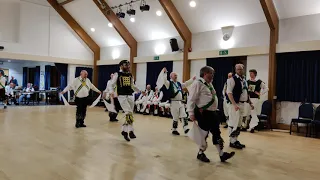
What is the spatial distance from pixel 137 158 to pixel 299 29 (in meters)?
6.14

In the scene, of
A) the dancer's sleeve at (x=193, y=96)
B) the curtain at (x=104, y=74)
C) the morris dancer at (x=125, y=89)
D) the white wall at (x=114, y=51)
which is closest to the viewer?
the dancer's sleeve at (x=193, y=96)

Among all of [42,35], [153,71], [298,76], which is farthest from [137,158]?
[42,35]

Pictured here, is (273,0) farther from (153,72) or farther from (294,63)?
(153,72)

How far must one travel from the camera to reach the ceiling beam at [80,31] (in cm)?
1370

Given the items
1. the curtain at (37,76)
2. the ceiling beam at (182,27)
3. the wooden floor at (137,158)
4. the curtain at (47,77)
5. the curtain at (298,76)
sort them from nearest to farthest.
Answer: the wooden floor at (137,158), the curtain at (298,76), the ceiling beam at (182,27), the curtain at (47,77), the curtain at (37,76)

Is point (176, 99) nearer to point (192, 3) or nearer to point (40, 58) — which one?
point (192, 3)

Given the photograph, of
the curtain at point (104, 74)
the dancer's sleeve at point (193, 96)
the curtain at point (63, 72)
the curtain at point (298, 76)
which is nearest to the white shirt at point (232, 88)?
the dancer's sleeve at point (193, 96)

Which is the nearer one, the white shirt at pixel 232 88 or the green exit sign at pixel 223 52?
the white shirt at pixel 232 88

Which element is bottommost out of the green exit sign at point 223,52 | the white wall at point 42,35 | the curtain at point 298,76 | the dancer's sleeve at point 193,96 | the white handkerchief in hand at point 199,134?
the white handkerchief in hand at point 199,134

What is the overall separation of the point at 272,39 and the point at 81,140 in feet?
19.8

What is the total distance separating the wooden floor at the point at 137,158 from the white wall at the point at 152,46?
5626 mm

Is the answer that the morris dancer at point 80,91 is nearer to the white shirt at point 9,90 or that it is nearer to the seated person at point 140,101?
the seated person at point 140,101

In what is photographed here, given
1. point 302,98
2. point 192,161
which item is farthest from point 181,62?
point 192,161

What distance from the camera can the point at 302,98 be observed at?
7.70 meters
